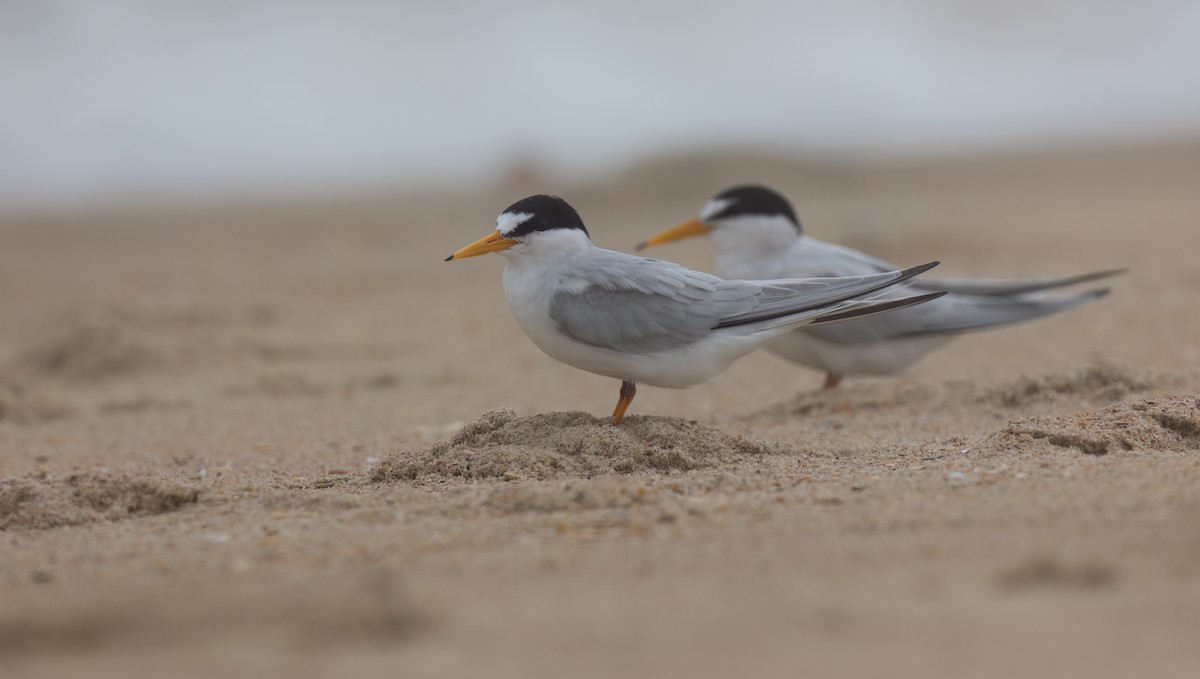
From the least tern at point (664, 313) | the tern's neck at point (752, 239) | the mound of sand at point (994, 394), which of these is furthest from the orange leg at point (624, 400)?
the tern's neck at point (752, 239)

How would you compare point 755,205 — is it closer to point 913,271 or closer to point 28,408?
point 913,271

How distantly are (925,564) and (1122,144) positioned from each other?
14.7m

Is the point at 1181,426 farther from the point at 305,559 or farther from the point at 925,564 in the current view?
the point at 305,559

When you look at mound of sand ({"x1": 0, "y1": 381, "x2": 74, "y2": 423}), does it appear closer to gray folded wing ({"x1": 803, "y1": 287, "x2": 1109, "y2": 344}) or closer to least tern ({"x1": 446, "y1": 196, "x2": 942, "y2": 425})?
least tern ({"x1": 446, "y1": 196, "x2": 942, "y2": 425})

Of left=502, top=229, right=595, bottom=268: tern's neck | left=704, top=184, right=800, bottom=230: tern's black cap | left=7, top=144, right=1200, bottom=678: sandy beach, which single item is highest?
left=704, top=184, right=800, bottom=230: tern's black cap

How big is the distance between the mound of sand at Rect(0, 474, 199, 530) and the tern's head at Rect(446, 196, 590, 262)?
4.18ft

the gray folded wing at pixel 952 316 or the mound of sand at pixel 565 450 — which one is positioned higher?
the gray folded wing at pixel 952 316

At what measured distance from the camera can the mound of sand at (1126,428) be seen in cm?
385

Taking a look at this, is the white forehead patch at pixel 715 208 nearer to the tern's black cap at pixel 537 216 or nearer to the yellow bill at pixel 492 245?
the tern's black cap at pixel 537 216

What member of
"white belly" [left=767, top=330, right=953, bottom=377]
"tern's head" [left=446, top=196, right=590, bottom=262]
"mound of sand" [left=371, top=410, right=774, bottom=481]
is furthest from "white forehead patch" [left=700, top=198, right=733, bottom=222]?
"mound of sand" [left=371, top=410, right=774, bottom=481]

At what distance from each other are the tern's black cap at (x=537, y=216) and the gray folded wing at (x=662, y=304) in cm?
22

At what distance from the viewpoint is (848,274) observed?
18.7ft

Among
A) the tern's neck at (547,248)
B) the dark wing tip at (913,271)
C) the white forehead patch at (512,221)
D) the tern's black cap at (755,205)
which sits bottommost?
the dark wing tip at (913,271)

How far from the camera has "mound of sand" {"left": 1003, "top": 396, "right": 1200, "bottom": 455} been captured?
152 inches
